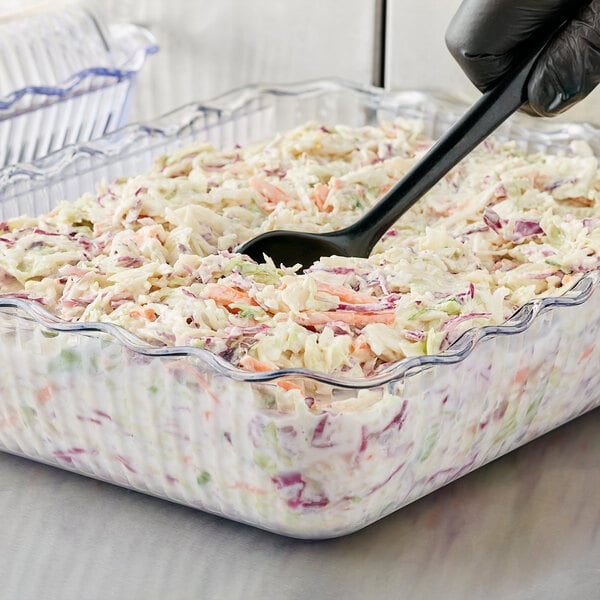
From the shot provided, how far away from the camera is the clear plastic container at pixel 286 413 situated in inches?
36.6

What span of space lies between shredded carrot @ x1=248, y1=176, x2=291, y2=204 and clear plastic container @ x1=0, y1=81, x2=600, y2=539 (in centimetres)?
44

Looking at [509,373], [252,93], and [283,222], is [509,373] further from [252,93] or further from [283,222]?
[252,93]

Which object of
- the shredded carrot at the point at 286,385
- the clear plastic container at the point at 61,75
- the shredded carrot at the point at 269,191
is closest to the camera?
the shredded carrot at the point at 286,385

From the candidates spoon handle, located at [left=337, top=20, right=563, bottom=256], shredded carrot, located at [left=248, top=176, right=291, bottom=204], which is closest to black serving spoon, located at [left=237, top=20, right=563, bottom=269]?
spoon handle, located at [left=337, top=20, right=563, bottom=256]

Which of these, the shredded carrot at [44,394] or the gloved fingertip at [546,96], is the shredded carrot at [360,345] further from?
the gloved fingertip at [546,96]

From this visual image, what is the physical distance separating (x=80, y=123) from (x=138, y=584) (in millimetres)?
1091

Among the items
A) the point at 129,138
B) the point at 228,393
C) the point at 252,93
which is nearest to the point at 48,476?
the point at 228,393

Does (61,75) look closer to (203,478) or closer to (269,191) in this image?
(269,191)

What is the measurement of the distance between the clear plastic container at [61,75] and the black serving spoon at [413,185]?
0.68 metres

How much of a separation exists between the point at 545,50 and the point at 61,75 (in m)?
1.03

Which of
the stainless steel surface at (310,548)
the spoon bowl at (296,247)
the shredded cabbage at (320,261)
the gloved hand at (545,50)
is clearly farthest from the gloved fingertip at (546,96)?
the stainless steel surface at (310,548)

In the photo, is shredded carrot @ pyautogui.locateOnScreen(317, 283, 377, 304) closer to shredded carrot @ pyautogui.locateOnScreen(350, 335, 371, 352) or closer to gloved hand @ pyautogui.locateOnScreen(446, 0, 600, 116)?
shredded carrot @ pyautogui.locateOnScreen(350, 335, 371, 352)

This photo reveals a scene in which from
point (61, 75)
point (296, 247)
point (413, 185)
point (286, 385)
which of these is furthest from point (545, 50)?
point (61, 75)

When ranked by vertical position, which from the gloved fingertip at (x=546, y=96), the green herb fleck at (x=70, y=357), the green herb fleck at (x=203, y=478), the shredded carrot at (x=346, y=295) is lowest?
the green herb fleck at (x=203, y=478)
